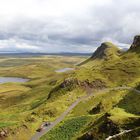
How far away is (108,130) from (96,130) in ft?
12.8

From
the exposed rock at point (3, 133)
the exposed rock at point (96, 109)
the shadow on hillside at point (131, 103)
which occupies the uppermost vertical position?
the shadow on hillside at point (131, 103)

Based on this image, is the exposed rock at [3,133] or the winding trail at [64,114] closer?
the exposed rock at [3,133]

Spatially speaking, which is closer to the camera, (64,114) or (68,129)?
(68,129)

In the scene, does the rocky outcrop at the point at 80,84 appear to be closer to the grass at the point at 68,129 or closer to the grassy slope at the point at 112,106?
the grassy slope at the point at 112,106

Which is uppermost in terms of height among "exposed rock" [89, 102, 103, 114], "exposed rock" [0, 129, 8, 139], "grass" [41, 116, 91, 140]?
"exposed rock" [89, 102, 103, 114]

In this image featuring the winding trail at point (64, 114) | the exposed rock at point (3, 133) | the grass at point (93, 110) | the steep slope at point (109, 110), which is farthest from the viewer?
the winding trail at point (64, 114)

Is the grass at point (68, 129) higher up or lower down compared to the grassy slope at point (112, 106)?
lower down

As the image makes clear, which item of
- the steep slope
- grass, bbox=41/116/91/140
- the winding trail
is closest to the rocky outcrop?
the steep slope

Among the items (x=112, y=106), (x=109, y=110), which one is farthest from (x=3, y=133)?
(x=112, y=106)

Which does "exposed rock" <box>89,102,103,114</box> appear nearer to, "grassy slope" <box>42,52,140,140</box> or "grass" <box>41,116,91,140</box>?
"grassy slope" <box>42,52,140,140</box>

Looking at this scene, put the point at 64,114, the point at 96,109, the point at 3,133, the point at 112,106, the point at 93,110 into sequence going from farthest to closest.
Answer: the point at 64,114 → the point at 93,110 → the point at 112,106 → the point at 96,109 → the point at 3,133

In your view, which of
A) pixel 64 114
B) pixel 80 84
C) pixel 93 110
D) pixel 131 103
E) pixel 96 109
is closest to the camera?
pixel 131 103

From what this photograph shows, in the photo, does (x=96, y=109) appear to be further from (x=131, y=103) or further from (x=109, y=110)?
(x=109, y=110)

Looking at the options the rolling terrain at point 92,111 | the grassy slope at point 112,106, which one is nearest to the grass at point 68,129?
the rolling terrain at point 92,111
